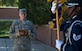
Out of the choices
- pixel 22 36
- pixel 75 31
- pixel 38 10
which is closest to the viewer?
pixel 75 31

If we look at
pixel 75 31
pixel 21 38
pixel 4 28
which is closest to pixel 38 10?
pixel 21 38

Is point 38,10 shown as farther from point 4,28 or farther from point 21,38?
point 4,28

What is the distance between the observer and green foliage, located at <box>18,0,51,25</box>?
42.2 feet

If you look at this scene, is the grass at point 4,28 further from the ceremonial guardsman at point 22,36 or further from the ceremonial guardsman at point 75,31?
the ceremonial guardsman at point 75,31

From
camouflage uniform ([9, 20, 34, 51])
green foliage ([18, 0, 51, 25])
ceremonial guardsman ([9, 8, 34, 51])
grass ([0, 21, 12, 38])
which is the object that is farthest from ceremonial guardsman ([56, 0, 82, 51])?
grass ([0, 21, 12, 38])

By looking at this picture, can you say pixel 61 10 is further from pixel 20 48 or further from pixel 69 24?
pixel 20 48

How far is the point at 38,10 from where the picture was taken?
13094 millimetres

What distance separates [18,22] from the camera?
6750 mm

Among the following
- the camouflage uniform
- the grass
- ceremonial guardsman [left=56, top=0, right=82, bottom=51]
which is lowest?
the grass

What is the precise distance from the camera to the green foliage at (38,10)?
42.2ft

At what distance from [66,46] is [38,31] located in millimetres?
11669

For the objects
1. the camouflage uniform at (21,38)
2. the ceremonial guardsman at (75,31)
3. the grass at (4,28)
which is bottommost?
the grass at (4,28)

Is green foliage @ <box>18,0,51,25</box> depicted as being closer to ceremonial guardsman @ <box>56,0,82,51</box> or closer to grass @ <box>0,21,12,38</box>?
grass @ <box>0,21,12,38</box>

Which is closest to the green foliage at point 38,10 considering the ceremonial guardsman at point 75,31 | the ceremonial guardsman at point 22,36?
the ceremonial guardsman at point 22,36
